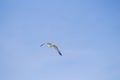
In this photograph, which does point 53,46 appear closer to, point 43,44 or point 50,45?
point 50,45

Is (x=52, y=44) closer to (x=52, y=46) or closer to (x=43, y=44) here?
(x=52, y=46)

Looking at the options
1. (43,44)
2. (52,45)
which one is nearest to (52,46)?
(52,45)

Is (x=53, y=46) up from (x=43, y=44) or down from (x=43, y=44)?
up

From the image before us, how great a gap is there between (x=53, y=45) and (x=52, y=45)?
0.32 m

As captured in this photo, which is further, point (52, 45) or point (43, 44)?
point (52, 45)

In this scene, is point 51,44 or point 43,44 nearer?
point 43,44

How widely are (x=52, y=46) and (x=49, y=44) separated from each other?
2.85 ft

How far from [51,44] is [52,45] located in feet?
0.99

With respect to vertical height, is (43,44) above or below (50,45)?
below

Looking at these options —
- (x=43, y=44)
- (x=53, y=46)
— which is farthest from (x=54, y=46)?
(x=43, y=44)

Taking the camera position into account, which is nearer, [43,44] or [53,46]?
[43,44]

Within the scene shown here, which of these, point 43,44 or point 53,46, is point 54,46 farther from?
point 43,44

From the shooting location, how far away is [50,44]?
4131cm

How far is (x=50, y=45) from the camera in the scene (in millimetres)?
40844
